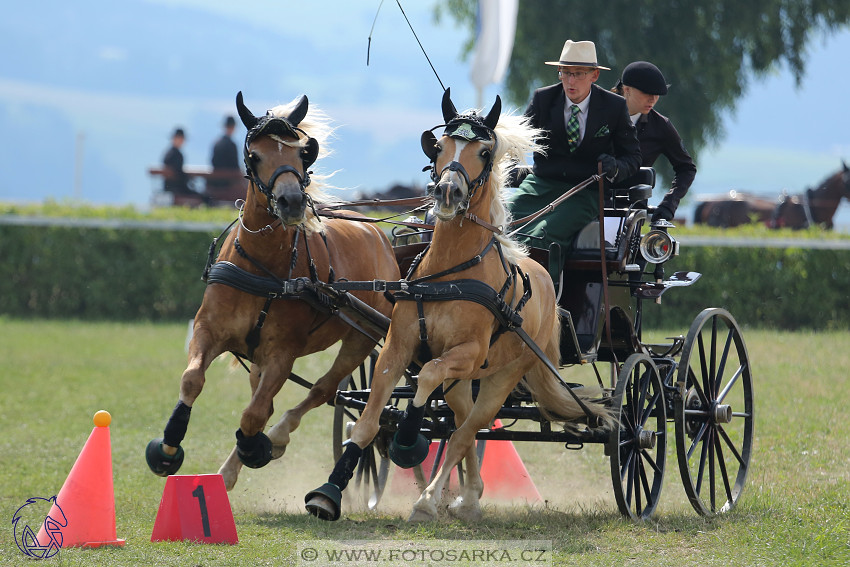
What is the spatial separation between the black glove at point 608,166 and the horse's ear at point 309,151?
1641mm

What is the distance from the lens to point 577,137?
660 centimetres

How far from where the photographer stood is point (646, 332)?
43.4 feet

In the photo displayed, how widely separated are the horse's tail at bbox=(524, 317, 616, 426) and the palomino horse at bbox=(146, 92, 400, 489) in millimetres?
1018

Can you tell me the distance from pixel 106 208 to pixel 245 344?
12039 millimetres

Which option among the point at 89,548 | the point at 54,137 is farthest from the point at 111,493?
the point at 54,137

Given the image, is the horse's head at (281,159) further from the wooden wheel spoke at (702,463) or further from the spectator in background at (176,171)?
the spectator in background at (176,171)

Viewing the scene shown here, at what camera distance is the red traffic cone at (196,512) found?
5176mm

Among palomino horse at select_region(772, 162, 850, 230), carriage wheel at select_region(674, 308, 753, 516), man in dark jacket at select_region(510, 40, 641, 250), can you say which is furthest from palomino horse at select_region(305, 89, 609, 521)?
palomino horse at select_region(772, 162, 850, 230)

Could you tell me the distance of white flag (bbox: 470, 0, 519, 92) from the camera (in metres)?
12.4

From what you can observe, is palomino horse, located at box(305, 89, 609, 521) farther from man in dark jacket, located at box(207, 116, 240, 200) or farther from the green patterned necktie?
man in dark jacket, located at box(207, 116, 240, 200)

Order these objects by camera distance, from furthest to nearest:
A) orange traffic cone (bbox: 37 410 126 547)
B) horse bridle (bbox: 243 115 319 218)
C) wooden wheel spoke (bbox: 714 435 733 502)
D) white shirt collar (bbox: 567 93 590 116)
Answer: wooden wheel spoke (bbox: 714 435 733 502) → white shirt collar (bbox: 567 93 590 116) → horse bridle (bbox: 243 115 319 218) → orange traffic cone (bbox: 37 410 126 547)

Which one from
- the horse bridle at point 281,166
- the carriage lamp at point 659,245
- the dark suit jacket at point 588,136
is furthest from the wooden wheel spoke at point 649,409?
the horse bridle at point 281,166

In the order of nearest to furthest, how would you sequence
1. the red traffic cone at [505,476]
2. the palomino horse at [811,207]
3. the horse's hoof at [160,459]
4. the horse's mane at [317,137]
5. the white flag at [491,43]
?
the horse's hoof at [160,459], the horse's mane at [317,137], the red traffic cone at [505,476], the white flag at [491,43], the palomino horse at [811,207]

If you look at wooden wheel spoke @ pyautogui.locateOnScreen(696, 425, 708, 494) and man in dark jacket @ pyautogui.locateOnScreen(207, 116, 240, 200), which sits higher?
man in dark jacket @ pyautogui.locateOnScreen(207, 116, 240, 200)
